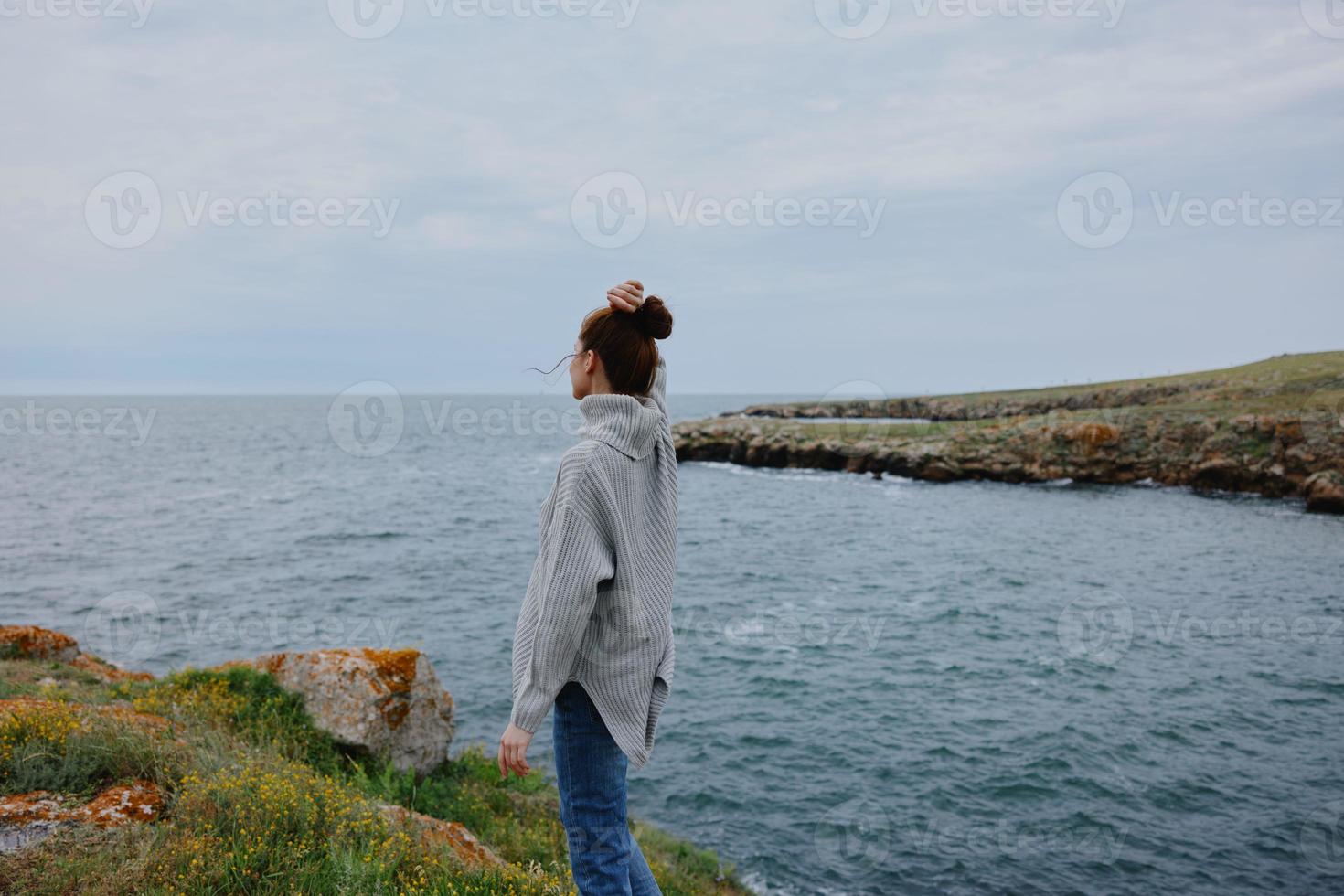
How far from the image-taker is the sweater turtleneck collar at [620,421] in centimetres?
317

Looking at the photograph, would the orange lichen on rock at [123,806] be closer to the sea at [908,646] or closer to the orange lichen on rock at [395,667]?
the orange lichen on rock at [395,667]

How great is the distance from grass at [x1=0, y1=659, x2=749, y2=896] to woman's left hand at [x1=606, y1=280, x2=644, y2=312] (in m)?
3.42

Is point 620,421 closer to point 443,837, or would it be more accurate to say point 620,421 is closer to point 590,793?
point 590,793

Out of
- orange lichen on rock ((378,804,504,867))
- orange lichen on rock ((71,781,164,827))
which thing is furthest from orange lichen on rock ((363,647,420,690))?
orange lichen on rock ((71,781,164,827))

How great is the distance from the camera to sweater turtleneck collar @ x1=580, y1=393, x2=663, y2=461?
3170 millimetres

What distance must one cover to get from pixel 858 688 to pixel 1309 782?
Answer: 734 centimetres

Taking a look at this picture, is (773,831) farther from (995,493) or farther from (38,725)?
(995,493)

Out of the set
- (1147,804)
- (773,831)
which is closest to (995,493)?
(1147,804)

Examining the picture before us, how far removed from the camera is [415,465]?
2899 inches

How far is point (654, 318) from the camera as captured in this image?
3.26 m

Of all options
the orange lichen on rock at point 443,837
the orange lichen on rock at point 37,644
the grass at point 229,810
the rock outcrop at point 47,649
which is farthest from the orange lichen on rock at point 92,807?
the orange lichen on rock at point 37,644

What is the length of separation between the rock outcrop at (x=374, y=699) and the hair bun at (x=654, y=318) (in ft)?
21.4

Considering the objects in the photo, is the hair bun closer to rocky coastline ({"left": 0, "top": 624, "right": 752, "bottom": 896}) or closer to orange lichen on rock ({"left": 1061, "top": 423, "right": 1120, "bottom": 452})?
rocky coastline ({"left": 0, "top": 624, "right": 752, "bottom": 896})

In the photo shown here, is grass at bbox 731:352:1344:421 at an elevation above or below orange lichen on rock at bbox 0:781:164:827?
above
